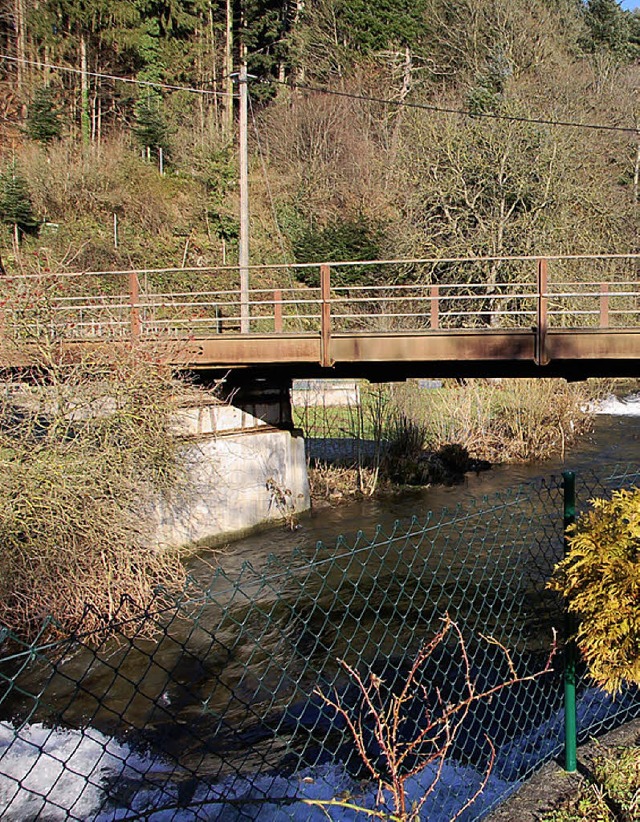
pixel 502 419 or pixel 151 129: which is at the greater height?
pixel 151 129

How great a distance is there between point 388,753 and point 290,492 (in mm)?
11441

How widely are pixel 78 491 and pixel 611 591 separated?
6.12 meters

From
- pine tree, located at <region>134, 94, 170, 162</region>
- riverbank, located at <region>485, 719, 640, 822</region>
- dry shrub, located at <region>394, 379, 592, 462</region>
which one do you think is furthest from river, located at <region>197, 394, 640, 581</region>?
pine tree, located at <region>134, 94, 170, 162</region>

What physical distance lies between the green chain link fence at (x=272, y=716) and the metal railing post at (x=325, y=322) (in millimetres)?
3450

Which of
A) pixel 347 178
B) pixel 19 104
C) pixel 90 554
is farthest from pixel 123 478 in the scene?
pixel 19 104

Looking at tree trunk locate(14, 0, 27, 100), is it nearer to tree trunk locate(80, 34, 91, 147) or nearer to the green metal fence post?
tree trunk locate(80, 34, 91, 147)

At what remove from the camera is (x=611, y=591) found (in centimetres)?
308

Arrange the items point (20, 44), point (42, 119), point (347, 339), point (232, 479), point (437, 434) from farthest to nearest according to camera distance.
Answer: point (20, 44)
point (42, 119)
point (437, 434)
point (232, 479)
point (347, 339)

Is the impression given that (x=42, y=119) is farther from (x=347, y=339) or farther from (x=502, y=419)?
(x=347, y=339)

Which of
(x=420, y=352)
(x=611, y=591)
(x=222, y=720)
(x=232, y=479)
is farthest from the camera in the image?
(x=232, y=479)

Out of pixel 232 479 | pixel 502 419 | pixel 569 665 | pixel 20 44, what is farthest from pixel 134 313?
pixel 20 44

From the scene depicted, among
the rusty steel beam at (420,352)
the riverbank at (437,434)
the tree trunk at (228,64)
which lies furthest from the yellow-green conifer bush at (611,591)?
the tree trunk at (228,64)

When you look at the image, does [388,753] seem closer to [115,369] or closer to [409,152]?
[115,369]

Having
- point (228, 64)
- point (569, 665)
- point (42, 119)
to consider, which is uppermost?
point (228, 64)
